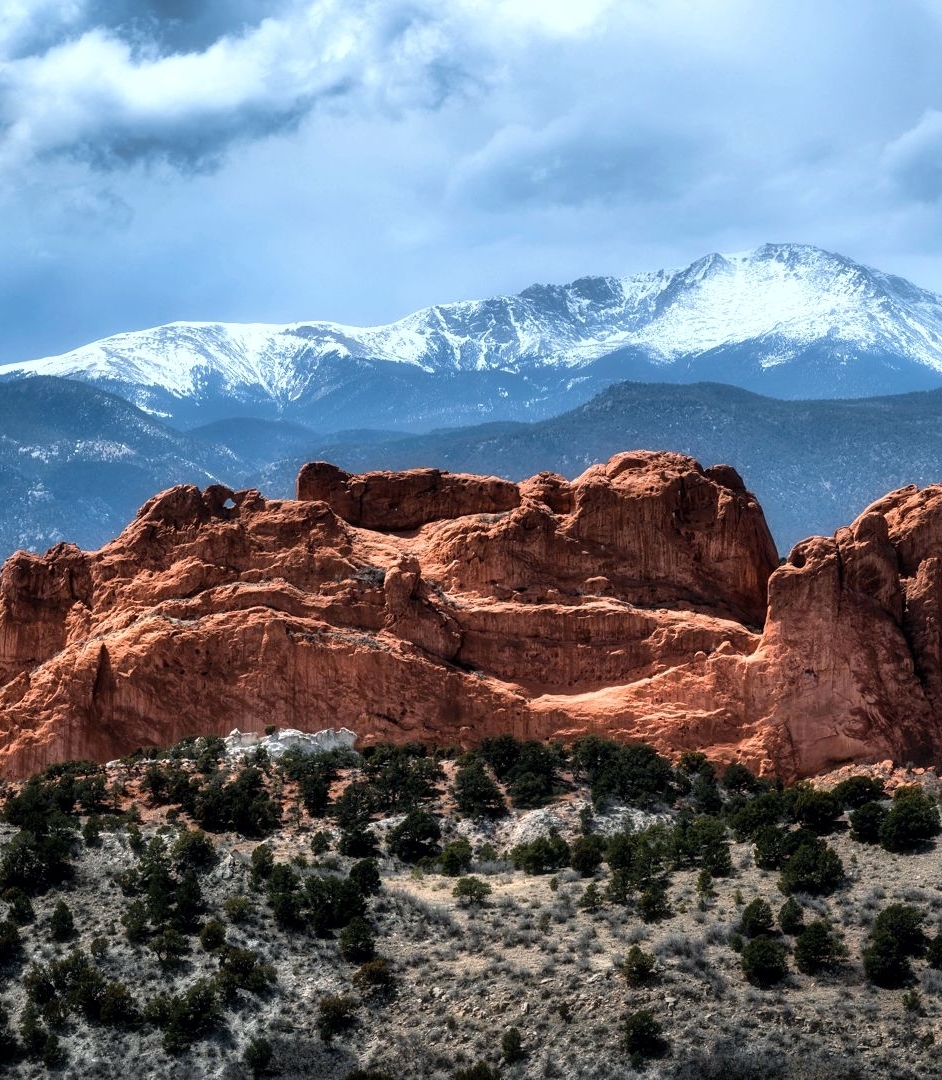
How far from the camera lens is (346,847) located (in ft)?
209

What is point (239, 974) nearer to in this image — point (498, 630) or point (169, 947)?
point (169, 947)

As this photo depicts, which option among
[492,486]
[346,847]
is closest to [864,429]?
[492,486]

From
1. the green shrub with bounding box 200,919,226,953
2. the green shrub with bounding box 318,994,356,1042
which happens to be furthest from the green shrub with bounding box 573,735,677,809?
the green shrub with bounding box 200,919,226,953

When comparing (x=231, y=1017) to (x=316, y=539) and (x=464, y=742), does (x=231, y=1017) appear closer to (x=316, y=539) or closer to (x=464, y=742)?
(x=464, y=742)

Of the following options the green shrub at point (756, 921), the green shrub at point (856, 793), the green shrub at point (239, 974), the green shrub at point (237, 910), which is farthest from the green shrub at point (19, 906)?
the green shrub at point (856, 793)

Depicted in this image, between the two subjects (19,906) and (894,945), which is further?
(19,906)

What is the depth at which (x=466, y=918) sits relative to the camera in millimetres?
59906

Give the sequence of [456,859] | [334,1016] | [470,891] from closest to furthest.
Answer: [334,1016] → [470,891] → [456,859]

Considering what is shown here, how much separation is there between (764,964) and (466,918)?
9246mm

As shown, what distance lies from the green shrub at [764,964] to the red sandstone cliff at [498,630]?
1474 cm

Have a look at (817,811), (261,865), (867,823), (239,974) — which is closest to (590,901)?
(817,811)

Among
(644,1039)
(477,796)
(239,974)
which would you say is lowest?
(644,1039)

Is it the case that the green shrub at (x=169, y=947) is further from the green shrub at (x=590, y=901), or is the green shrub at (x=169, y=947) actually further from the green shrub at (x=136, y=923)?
the green shrub at (x=590, y=901)

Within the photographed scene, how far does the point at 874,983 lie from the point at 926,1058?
3.58 m
